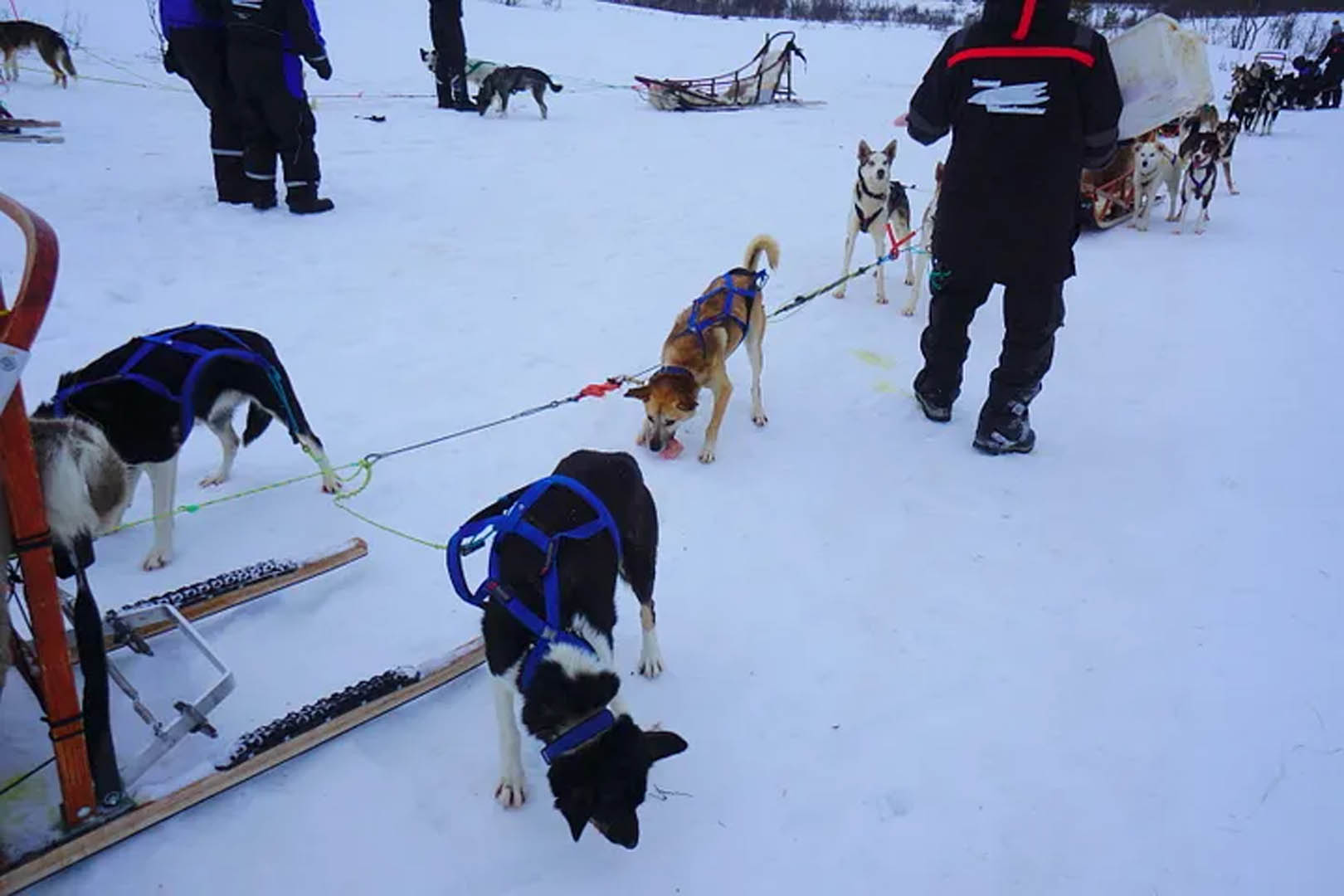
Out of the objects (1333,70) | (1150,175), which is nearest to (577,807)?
(1150,175)

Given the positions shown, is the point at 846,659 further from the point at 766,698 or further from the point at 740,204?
the point at 740,204

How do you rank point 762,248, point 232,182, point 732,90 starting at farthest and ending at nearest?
1. point 732,90
2. point 232,182
3. point 762,248

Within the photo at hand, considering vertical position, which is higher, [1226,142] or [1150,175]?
[1226,142]

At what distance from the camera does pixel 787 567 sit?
9.12 ft

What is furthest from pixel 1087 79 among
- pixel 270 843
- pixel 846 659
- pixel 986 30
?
pixel 270 843

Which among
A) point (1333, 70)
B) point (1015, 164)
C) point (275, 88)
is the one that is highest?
point (1333, 70)

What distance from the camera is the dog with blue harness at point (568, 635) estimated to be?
1.59 m

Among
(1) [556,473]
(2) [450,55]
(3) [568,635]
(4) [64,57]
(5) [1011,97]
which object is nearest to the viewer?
(3) [568,635]

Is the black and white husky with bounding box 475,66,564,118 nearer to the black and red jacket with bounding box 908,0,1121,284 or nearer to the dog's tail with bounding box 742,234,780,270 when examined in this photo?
the dog's tail with bounding box 742,234,780,270

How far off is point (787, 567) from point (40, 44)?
34.8 ft

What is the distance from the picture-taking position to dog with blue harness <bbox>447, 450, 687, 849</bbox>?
5.21 ft

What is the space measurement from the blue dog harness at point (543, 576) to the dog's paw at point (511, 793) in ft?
1.04

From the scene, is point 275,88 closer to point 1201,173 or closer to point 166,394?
point 166,394

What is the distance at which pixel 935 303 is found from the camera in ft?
11.6
